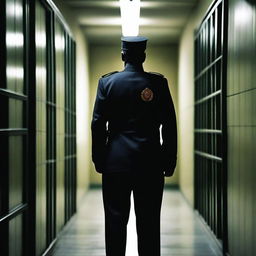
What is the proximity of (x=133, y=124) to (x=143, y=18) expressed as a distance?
6.42 m

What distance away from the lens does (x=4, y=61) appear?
145 inches

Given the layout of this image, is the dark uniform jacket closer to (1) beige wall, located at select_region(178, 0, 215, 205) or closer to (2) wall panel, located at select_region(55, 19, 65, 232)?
(2) wall panel, located at select_region(55, 19, 65, 232)

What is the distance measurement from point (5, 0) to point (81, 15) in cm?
548

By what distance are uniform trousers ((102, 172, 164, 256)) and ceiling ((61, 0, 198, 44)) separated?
5.11m

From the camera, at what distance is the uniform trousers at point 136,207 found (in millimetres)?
3303

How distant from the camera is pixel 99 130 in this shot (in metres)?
3.37

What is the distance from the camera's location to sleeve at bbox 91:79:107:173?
132 inches

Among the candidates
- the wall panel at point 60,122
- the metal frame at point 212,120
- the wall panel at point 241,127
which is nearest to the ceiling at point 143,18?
the metal frame at point 212,120

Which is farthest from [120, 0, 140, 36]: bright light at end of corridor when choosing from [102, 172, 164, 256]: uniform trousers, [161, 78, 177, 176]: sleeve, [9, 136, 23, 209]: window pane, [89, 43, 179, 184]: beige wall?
[89, 43, 179, 184]: beige wall

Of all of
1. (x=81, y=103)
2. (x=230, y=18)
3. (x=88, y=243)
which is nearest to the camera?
(x=230, y=18)

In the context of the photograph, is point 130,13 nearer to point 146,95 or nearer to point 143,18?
point 143,18

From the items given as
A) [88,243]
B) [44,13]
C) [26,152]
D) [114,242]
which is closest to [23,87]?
[26,152]

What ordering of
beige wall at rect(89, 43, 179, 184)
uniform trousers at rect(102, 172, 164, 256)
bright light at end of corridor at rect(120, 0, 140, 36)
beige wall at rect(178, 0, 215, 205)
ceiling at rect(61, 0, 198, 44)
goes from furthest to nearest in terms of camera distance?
beige wall at rect(89, 43, 179, 184), beige wall at rect(178, 0, 215, 205), ceiling at rect(61, 0, 198, 44), bright light at end of corridor at rect(120, 0, 140, 36), uniform trousers at rect(102, 172, 164, 256)

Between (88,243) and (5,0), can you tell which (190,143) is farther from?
(5,0)
